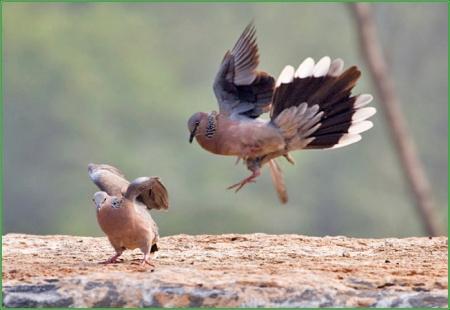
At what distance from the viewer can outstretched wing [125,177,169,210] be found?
21.0ft

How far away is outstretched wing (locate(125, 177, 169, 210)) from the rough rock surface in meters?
0.30

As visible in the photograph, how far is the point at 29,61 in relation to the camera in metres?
25.1

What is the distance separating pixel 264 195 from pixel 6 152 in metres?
A: 5.32

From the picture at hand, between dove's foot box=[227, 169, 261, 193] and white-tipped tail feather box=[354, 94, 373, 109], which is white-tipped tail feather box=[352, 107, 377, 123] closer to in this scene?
white-tipped tail feather box=[354, 94, 373, 109]

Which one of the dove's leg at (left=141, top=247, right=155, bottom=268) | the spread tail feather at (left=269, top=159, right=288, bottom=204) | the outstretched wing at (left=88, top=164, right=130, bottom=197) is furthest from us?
the spread tail feather at (left=269, top=159, right=288, bottom=204)

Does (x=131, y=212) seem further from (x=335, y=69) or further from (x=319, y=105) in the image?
(x=335, y=69)

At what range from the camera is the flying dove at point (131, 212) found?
6.28 m

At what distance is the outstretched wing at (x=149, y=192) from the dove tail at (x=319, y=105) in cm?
86

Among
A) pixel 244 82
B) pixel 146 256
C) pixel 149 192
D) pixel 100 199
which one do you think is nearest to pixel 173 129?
pixel 244 82

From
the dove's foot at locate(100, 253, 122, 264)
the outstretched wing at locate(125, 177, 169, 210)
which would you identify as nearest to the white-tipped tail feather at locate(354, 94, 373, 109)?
the outstretched wing at locate(125, 177, 169, 210)

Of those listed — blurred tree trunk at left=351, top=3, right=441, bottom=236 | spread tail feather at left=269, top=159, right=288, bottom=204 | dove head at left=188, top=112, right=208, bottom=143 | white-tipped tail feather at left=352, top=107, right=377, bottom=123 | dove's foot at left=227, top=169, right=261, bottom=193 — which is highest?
blurred tree trunk at left=351, top=3, right=441, bottom=236

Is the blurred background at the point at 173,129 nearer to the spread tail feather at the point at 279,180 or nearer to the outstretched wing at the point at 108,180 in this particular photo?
the spread tail feather at the point at 279,180

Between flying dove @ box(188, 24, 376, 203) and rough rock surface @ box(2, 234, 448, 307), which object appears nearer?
rough rock surface @ box(2, 234, 448, 307)

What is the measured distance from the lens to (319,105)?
6992mm
